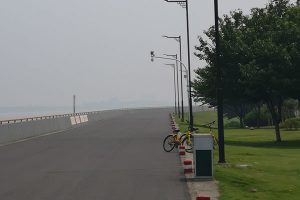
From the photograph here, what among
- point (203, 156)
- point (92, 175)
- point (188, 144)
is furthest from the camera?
point (188, 144)

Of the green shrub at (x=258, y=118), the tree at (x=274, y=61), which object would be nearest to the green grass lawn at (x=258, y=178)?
the tree at (x=274, y=61)

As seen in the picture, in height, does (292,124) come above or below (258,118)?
below

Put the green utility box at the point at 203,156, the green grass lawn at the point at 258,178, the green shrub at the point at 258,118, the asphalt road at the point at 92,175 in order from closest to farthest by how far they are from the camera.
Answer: the green grass lawn at the point at 258,178 < the asphalt road at the point at 92,175 < the green utility box at the point at 203,156 < the green shrub at the point at 258,118

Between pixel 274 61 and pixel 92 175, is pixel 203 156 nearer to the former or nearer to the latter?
pixel 92 175

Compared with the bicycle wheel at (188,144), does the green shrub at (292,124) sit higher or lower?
higher

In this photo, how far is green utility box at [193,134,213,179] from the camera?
14930 millimetres

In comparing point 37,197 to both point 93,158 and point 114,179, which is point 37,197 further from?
point 93,158

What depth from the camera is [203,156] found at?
14.9m

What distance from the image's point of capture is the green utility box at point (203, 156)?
14930mm

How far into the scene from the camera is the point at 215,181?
14469 mm

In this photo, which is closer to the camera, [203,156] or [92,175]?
[203,156]

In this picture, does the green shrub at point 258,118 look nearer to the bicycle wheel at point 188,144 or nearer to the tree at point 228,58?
the tree at point 228,58

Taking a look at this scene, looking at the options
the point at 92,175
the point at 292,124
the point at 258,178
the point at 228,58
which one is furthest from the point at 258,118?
the point at 258,178

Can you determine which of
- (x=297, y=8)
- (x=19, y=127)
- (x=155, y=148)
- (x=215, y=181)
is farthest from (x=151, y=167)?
(x=297, y=8)
